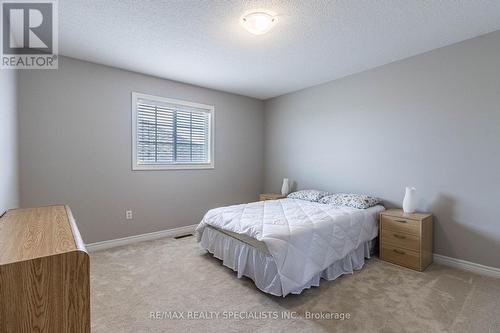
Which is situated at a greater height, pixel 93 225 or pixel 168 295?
pixel 93 225

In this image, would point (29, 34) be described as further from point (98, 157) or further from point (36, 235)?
point (36, 235)

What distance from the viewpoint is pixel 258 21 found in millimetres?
2066

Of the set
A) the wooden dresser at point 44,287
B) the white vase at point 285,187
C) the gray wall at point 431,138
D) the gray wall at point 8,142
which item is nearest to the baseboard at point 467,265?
the gray wall at point 431,138

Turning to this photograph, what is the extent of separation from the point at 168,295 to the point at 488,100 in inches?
146

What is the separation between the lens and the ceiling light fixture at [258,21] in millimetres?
2033

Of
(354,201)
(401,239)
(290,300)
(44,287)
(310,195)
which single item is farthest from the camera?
(310,195)

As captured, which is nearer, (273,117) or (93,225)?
(93,225)

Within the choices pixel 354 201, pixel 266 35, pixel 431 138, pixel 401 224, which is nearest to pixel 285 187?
pixel 354 201

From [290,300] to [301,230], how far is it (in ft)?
1.95

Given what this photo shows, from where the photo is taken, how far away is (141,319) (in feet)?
5.80

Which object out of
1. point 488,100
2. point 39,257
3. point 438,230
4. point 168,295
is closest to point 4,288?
point 39,257

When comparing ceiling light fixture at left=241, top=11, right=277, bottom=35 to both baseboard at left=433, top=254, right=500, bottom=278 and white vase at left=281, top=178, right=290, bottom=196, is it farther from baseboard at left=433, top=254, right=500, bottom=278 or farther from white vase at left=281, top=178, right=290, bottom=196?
baseboard at left=433, top=254, right=500, bottom=278

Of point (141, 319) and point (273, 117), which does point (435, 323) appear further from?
point (273, 117)

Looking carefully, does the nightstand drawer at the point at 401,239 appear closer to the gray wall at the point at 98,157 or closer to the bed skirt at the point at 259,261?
the bed skirt at the point at 259,261
